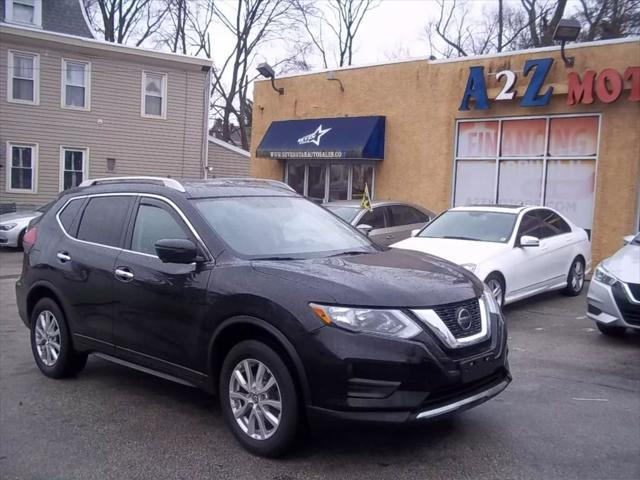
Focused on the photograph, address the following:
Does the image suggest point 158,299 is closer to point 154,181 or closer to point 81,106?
point 154,181

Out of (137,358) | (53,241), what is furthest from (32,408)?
(53,241)

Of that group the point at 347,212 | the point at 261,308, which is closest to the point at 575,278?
the point at 347,212

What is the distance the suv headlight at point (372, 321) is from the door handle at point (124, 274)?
74.8 inches

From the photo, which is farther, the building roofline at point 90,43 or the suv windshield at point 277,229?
the building roofline at point 90,43

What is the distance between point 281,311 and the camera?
13.7 ft

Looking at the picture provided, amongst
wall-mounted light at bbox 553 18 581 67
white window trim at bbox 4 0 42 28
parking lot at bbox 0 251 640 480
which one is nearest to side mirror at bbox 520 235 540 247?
parking lot at bbox 0 251 640 480

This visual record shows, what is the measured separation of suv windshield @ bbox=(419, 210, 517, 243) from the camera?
958 cm

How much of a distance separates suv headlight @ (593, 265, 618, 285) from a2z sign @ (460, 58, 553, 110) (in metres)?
6.78

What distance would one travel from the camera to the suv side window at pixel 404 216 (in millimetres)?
12727

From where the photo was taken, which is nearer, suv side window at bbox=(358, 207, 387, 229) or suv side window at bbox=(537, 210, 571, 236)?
suv side window at bbox=(537, 210, 571, 236)

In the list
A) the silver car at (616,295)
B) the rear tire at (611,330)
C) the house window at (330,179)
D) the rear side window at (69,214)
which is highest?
the house window at (330,179)

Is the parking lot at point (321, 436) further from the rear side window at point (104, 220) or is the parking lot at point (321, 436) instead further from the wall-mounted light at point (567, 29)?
the wall-mounted light at point (567, 29)

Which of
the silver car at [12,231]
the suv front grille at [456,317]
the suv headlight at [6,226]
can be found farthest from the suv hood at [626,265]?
the suv headlight at [6,226]

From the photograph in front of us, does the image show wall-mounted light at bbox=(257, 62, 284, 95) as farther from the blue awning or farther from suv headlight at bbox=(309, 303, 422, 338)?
suv headlight at bbox=(309, 303, 422, 338)
